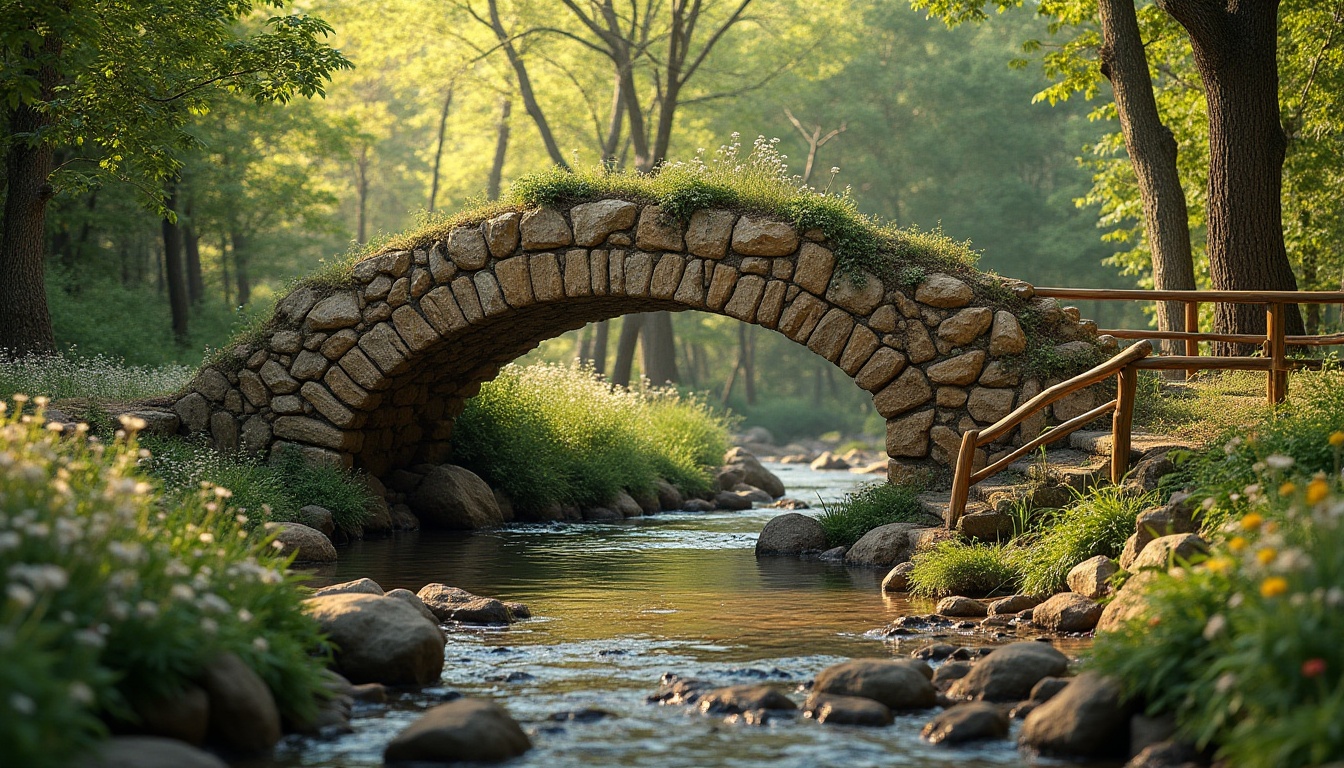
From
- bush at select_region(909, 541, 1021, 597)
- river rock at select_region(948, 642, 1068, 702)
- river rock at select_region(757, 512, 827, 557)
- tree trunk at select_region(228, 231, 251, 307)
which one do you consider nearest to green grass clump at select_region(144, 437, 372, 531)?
river rock at select_region(757, 512, 827, 557)

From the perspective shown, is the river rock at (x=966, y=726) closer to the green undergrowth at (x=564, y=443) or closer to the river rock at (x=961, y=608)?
the river rock at (x=961, y=608)

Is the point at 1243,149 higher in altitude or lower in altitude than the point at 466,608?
higher

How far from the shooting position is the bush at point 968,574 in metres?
8.48

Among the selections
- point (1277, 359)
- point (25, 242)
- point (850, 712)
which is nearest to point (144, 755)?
point (850, 712)

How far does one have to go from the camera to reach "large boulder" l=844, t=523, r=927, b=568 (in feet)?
32.9

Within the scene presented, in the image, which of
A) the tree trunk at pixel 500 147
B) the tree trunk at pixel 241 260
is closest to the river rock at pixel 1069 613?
the tree trunk at pixel 500 147

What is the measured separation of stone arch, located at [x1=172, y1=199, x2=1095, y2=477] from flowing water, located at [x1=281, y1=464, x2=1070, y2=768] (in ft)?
4.62

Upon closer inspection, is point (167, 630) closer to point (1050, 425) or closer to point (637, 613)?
point (637, 613)

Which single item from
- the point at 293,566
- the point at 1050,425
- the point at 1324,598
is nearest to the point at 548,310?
the point at 293,566

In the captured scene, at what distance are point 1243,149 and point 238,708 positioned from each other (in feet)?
33.7

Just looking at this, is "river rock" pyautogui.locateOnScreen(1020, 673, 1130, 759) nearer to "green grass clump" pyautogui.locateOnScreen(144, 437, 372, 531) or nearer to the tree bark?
"green grass clump" pyautogui.locateOnScreen(144, 437, 372, 531)

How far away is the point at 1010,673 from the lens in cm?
553

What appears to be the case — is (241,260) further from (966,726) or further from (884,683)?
(966,726)

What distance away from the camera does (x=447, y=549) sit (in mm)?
11484
